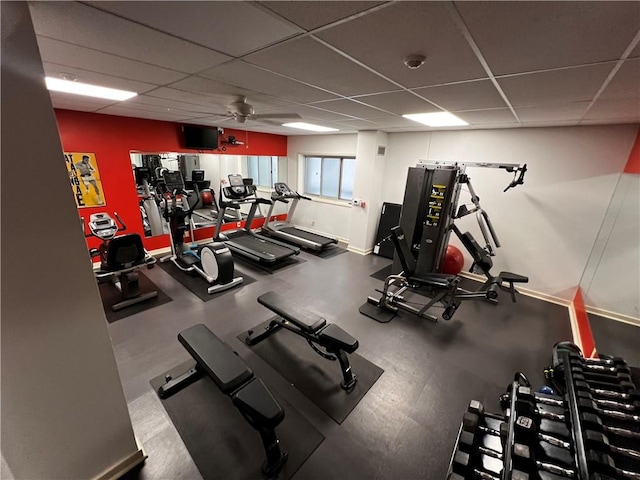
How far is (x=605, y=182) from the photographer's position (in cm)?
347

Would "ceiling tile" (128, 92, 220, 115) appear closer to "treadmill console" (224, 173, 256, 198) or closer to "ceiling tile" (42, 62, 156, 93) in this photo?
"ceiling tile" (42, 62, 156, 93)

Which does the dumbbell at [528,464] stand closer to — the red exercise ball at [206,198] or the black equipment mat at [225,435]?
the black equipment mat at [225,435]

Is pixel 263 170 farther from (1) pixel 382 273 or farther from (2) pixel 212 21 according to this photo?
(2) pixel 212 21

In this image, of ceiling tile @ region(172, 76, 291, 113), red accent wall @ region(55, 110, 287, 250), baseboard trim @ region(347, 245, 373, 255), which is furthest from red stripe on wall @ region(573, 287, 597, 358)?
red accent wall @ region(55, 110, 287, 250)

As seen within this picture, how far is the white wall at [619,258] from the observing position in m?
3.15

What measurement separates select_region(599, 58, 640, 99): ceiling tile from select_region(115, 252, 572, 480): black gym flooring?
2.56 meters

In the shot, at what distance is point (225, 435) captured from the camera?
6.17 feet

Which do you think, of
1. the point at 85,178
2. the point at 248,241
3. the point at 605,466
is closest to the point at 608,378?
the point at 605,466

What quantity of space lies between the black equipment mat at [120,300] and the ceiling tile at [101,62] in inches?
95.7

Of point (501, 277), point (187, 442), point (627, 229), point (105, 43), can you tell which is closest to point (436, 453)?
point (187, 442)

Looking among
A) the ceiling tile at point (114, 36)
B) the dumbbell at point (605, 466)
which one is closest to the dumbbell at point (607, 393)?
the dumbbell at point (605, 466)

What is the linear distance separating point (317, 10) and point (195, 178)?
5624 mm

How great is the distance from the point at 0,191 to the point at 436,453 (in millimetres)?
2843

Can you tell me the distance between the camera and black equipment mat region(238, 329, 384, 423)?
2201mm
